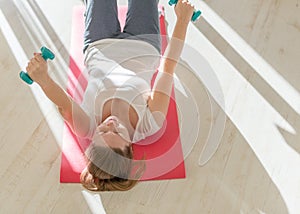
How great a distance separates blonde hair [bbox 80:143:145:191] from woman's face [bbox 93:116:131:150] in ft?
0.04

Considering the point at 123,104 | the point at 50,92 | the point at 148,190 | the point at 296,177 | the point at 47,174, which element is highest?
the point at 50,92

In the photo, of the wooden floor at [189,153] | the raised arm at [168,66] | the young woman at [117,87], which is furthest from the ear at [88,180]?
the raised arm at [168,66]

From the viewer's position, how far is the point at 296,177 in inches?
55.6

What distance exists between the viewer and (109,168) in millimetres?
1158

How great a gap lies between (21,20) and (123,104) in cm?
62

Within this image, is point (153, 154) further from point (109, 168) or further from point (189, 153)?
point (109, 168)

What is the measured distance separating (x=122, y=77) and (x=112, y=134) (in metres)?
0.24

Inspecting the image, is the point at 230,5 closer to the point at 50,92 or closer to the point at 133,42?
the point at 133,42

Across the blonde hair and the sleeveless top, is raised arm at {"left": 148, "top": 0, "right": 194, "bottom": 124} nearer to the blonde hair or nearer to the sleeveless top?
the sleeveless top

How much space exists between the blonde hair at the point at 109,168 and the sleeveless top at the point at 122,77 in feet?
0.47

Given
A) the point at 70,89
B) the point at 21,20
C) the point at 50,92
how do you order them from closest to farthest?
1. the point at 50,92
2. the point at 70,89
3. the point at 21,20

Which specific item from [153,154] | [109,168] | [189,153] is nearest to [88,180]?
[109,168]

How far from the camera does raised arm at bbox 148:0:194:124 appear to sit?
1.33 metres

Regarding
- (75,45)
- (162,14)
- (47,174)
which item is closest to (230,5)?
(162,14)
